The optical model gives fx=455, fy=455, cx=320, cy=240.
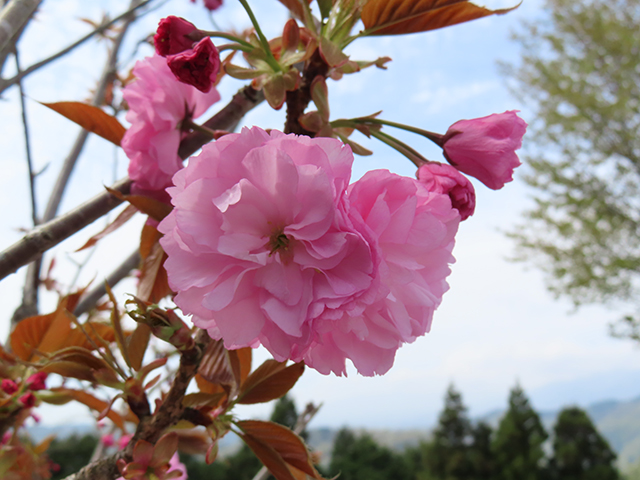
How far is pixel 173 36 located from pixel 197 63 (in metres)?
0.04

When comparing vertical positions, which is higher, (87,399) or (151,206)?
(151,206)

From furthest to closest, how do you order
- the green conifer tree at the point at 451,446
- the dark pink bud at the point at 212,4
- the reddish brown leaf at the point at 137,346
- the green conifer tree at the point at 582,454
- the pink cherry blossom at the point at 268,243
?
the green conifer tree at the point at 451,446 < the green conifer tree at the point at 582,454 < the dark pink bud at the point at 212,4 < the reddish brown leaf at the point at 137,346 < the pink cherry blossom at the point at 268,243

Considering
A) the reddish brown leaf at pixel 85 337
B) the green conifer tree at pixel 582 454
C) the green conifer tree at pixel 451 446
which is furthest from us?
the green conifer tree at pixel 451 446

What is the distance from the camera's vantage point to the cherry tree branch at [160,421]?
1.11 ft

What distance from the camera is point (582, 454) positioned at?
13.7ft

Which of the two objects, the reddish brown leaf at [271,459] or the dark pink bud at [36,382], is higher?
the dark pink bud at [36,382]

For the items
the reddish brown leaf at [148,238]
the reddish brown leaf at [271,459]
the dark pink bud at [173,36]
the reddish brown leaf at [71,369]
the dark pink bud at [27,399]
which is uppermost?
the dark pink bud at [173,36]

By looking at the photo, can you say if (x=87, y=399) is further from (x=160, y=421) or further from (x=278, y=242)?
(x=278, y=242)

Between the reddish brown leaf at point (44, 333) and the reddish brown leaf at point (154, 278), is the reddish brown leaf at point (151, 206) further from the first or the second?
the reddish brown leaf at point (44, 333)

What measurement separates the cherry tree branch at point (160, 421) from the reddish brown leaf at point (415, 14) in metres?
0.30

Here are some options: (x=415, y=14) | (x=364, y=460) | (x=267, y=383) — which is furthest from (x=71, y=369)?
(x=364, y=460)

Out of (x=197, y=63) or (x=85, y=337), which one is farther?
(x=85, y=337)

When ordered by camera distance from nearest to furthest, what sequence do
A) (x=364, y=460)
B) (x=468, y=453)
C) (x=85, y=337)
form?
(x=85, y=337) < (x=468, y=453) < (x=364, y=460)

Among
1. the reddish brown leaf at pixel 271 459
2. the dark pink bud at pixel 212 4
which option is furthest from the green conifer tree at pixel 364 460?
the reddish brown leaf at pixel 271 459
